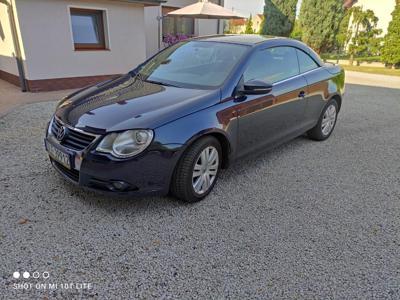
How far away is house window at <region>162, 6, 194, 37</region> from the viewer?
11250mm

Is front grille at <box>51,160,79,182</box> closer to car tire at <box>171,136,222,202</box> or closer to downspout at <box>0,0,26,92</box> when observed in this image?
car tire at <box>171,136,222,202</box>

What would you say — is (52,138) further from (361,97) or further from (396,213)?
(361,97)

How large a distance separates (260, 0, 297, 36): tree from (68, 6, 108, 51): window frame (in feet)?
52.7

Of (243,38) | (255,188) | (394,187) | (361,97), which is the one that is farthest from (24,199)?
(361,97)

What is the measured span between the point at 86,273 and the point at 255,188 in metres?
1.85

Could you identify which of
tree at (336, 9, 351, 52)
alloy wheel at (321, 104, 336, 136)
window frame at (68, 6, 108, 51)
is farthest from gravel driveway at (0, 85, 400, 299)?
tree at (336, 9, 351, 52)

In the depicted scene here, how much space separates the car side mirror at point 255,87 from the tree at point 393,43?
16.6 metres

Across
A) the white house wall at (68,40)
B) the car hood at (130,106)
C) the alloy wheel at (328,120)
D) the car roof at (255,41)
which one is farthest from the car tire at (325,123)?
the white house wall at (68,40)

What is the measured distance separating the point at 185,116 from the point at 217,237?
103cm

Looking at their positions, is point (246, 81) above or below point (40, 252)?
above

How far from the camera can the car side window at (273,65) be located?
10.4ft

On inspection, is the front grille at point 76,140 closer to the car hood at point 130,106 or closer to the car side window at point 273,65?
the car hood at point 130,106

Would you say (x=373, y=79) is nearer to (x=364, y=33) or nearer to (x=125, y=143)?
(x=364, y=33)

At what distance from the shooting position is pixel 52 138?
9.04ft
